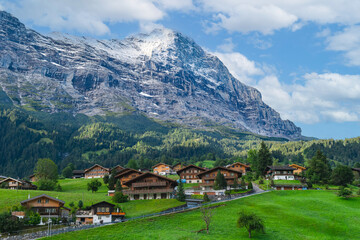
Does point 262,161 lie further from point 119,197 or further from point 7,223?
point 7,223

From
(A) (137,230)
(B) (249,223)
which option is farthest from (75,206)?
(B) (249,223)

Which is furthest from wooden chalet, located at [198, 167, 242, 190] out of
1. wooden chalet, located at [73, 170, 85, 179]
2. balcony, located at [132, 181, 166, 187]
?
wooden chalet, located at [73, 170, 85, 179]

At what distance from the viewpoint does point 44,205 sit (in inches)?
3184

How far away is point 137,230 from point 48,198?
1059 inches

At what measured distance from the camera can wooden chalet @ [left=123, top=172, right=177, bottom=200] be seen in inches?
4065

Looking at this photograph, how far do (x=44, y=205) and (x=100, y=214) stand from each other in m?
13.7

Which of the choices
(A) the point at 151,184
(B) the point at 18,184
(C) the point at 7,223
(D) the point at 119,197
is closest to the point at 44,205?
(C) the point at 7,223

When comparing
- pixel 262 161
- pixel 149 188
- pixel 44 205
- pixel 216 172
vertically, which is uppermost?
pixel 262 161

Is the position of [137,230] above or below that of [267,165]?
below

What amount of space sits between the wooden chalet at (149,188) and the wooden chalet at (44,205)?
2444cm

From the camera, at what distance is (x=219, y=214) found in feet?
263

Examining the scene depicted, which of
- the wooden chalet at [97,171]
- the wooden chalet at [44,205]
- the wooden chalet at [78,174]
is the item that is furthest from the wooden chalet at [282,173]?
the wooden chalet at [78,174]

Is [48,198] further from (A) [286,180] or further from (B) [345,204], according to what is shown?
(A) [286,180]

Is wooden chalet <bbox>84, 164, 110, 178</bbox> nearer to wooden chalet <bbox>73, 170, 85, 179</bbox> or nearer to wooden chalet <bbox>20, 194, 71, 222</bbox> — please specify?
wooden chalet <bbox>73, 170, 85, 179</bbox>
